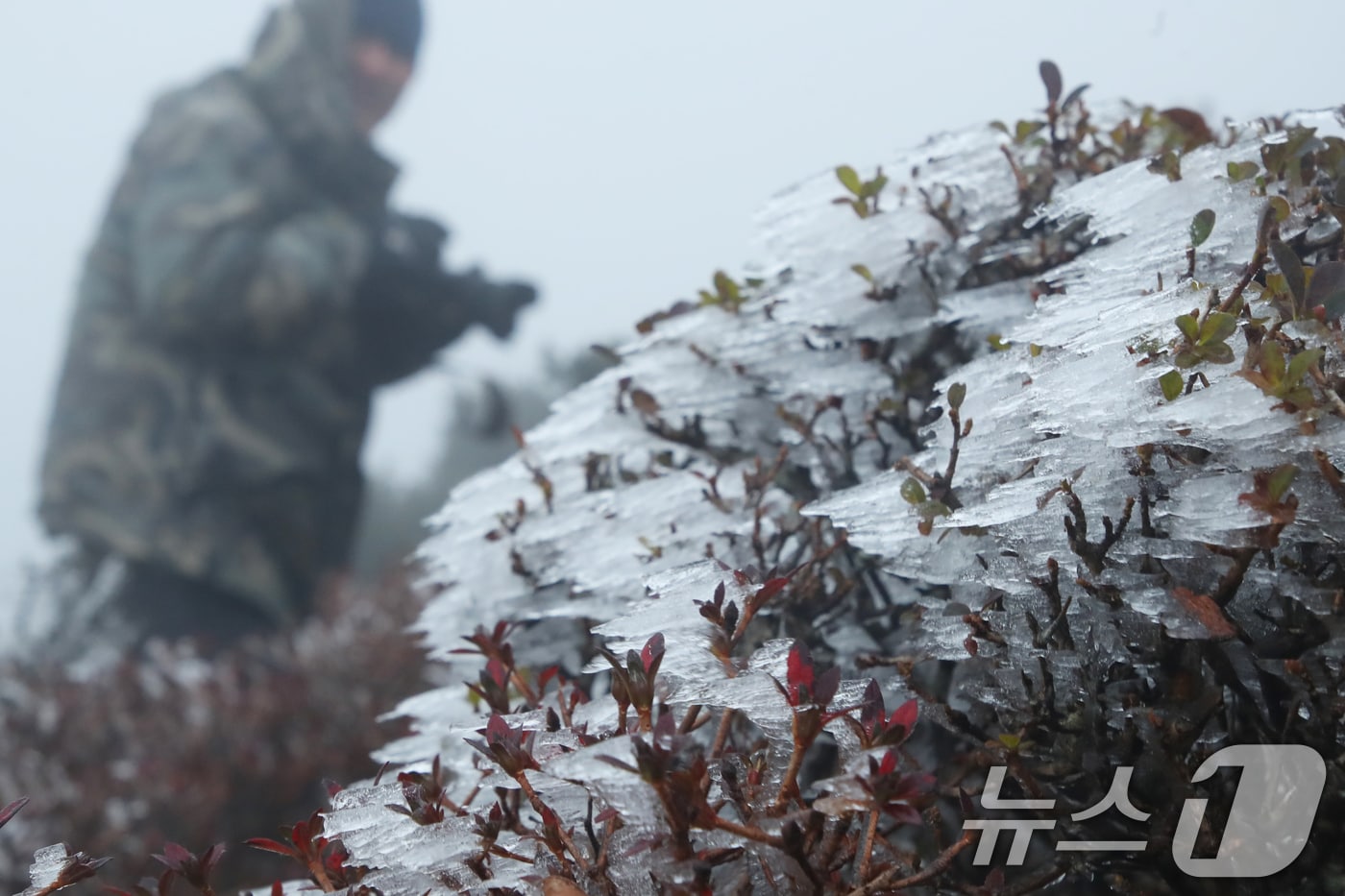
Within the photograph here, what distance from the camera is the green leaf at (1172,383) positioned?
98 cm

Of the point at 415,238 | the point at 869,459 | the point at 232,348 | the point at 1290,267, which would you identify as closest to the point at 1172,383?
the point at 1290,267

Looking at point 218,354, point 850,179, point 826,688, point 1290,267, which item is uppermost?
point 850,179

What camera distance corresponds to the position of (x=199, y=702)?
16.9 ft

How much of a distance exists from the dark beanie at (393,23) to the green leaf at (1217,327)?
9908 mm

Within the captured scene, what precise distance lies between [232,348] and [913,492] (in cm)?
825

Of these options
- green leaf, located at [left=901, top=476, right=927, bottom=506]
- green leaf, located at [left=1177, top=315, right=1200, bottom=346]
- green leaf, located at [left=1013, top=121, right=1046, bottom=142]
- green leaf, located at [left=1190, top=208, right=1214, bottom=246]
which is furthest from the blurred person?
green leaf, located at [left=1177, top=315, right=1200, bottom=346]

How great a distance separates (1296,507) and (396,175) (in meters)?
9.90

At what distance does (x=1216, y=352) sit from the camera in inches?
38.9

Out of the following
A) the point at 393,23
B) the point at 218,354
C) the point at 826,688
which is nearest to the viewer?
the point at 826,688

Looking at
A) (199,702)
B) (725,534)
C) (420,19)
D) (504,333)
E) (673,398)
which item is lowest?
(199,702)

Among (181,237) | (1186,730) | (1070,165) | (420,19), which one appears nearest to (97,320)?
(181,237)

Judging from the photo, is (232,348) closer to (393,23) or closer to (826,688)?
(393,23)

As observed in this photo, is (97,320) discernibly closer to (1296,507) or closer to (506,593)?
(506,593)

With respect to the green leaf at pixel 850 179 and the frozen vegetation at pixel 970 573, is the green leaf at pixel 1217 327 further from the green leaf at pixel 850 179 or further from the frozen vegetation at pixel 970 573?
the green leaf at pixel 850 179
